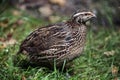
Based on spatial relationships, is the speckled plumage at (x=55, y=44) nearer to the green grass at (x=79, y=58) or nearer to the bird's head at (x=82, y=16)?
the bird's head at (x=82, y=16)

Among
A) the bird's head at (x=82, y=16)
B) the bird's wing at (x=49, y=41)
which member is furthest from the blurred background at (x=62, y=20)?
the bird's wing at (x=49, y=41)

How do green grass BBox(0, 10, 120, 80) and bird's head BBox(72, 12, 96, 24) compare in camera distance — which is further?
bird's head BBox(72, 12, 96, 24)

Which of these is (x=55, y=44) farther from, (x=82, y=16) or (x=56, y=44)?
(x=82, y=16)

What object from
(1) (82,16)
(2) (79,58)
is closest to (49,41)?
(1) (82,16)

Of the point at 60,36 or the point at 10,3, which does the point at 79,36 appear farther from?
the point at 10,3

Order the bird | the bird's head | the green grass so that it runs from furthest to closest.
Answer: the bird's head → the bird → the green grass

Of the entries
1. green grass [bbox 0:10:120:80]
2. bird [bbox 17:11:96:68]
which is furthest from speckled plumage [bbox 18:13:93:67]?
green grass [bbox 0:10:120:80]

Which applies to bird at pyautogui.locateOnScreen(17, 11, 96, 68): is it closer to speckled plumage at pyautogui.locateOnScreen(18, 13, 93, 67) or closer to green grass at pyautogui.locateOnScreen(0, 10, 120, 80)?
speckled plumage at pyautogui.locateOnScreen(18, 13, 93, 67)
